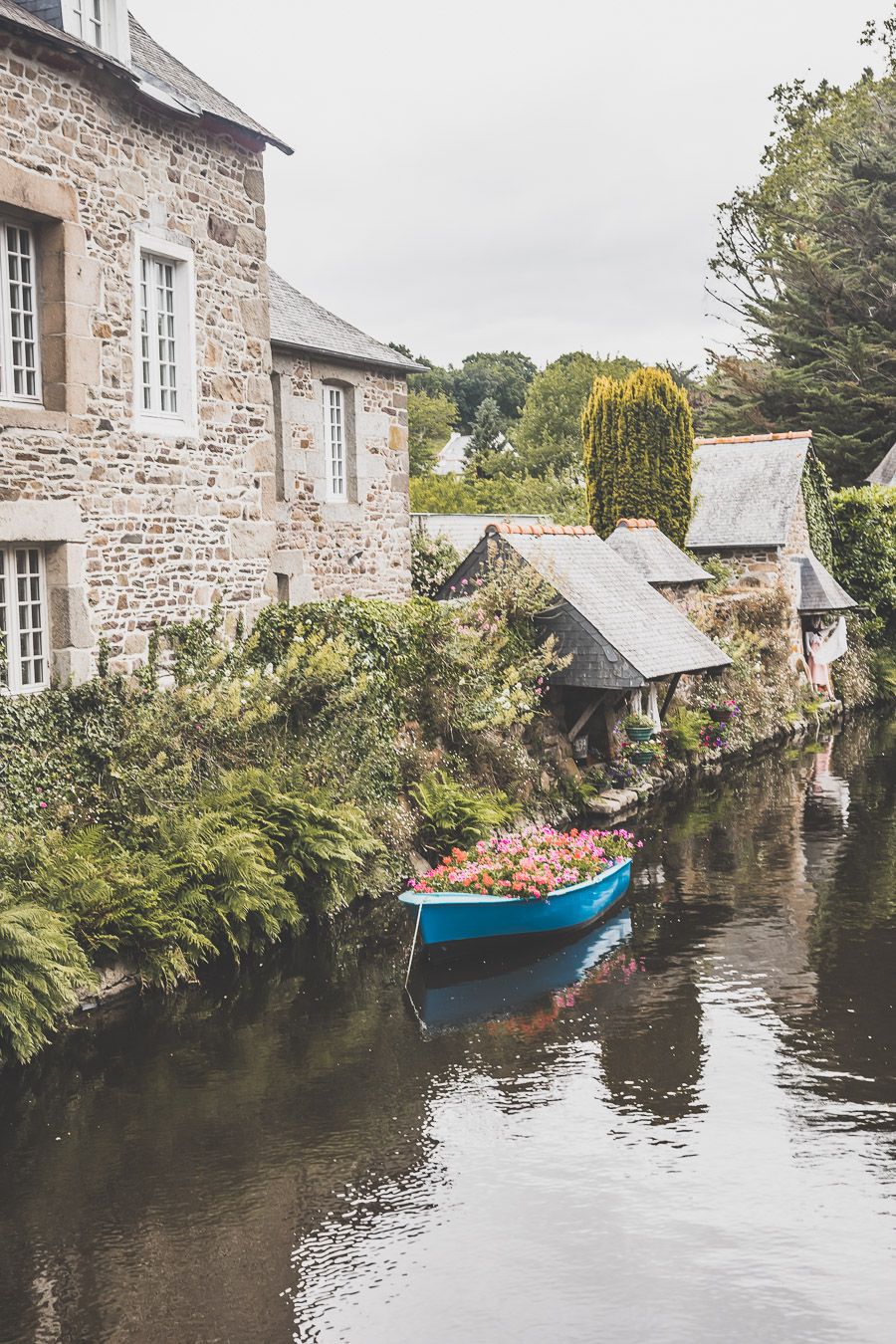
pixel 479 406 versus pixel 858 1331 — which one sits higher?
pixel 479 406

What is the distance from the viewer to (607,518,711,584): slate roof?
955 inches

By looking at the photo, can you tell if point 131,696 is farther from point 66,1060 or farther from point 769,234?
point 769,234

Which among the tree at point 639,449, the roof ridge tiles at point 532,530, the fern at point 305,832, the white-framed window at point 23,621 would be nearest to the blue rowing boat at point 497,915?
the fern at point 305,832

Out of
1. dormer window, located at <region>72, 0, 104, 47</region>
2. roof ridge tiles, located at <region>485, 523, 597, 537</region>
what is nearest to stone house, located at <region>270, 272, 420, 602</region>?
roof ridge tiles, located at <region>485, 523, 597, 537</region>

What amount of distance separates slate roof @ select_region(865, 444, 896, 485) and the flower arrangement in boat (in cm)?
2633

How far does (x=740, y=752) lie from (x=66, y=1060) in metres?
17.3

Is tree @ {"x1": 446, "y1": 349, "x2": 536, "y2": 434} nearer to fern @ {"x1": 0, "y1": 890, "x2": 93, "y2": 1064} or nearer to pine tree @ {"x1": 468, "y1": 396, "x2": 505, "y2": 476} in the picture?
pine tree @ {"x1": 468, "y1": 396, "x2": 505, "y2": 476}

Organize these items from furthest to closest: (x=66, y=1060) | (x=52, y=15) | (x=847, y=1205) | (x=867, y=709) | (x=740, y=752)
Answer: (x=867, y=709) < (x=740, y=752) < (x=52, y=15) < (x=66, y=1060) < (x=847, y=1205)

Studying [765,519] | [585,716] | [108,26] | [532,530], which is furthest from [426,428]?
[108,26]

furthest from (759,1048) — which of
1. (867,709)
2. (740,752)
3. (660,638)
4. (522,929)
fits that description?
(867,709)

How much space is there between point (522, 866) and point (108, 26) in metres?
9.73

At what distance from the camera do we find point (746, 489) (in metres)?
31.6

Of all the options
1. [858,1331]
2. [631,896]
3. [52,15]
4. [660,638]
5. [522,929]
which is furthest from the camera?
[660,638]

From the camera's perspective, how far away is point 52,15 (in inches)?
491
